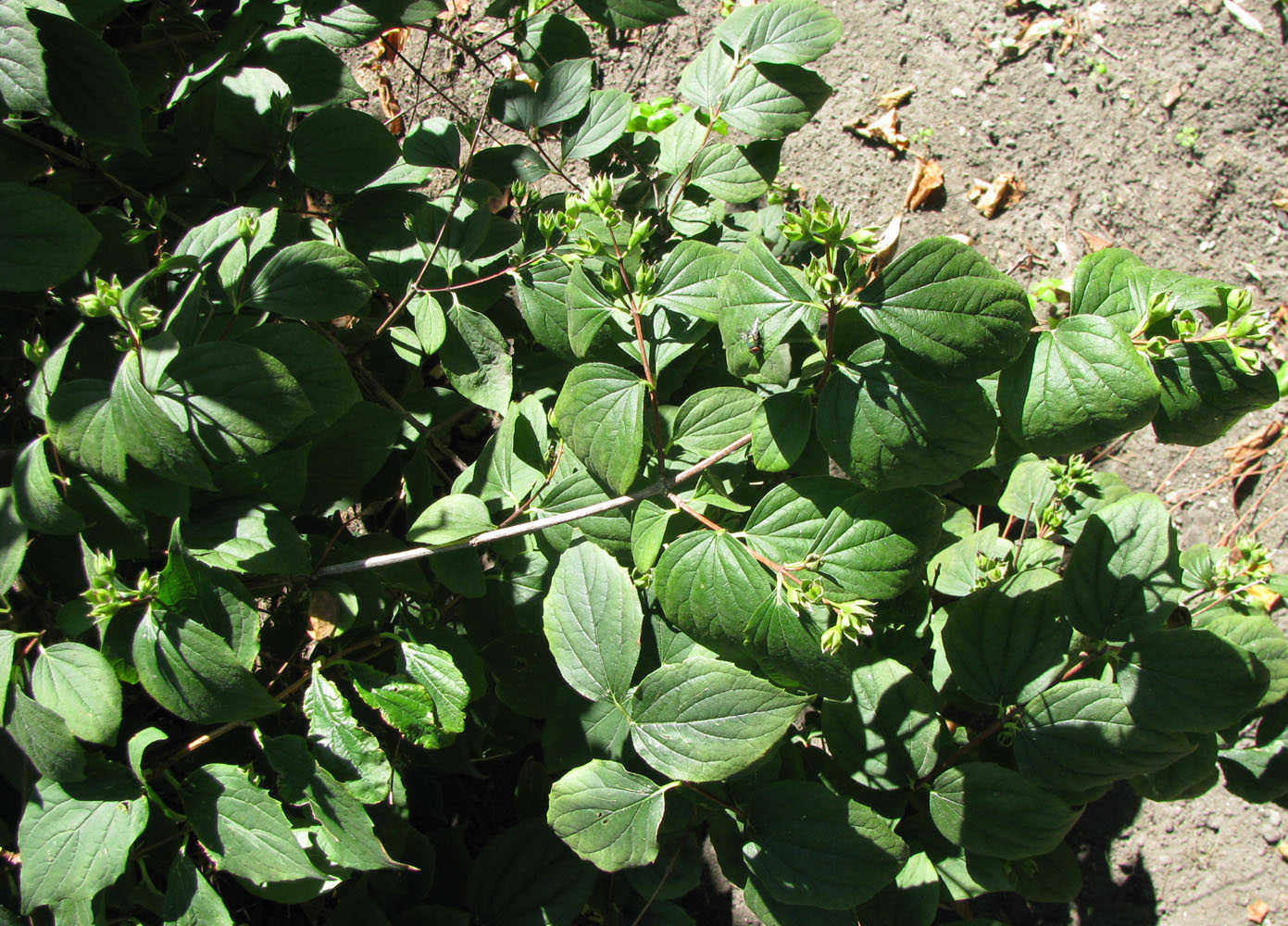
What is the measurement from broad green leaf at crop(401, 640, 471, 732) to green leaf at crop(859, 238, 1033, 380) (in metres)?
1.07

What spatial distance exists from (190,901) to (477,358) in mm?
1267

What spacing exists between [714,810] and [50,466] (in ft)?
5.10

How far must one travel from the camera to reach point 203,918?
1.54m

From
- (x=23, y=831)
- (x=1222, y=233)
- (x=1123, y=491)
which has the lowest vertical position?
(x=23, y=831)

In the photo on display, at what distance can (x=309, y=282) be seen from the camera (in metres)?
1.63

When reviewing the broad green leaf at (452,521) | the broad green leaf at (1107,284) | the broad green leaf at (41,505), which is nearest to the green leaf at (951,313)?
the broad green leaf at (1107,284)

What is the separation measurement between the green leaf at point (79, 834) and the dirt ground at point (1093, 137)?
9.40 feet

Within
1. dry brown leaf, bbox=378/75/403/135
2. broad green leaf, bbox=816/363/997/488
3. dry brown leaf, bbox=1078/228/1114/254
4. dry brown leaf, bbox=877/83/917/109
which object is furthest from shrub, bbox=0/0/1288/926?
dry brown leaf, bbox=877/83/917/109

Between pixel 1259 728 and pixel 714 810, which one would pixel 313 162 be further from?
pixel 1259 728

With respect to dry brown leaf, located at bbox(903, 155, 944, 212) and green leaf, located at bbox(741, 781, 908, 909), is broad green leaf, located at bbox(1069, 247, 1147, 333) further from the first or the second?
dry brown leaf, located at bbox(903, 155, 944, 212)

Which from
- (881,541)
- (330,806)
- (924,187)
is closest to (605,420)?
(881,541)

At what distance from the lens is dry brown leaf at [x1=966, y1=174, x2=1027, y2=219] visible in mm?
3158

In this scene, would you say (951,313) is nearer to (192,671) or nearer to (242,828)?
(192,671)

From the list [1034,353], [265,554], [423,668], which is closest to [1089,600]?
[1034,353]
